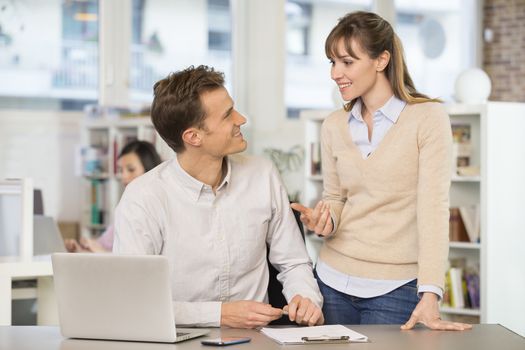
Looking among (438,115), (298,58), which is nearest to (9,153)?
(298,58)

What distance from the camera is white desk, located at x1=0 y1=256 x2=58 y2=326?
3360mm

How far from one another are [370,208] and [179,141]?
1.86 ft

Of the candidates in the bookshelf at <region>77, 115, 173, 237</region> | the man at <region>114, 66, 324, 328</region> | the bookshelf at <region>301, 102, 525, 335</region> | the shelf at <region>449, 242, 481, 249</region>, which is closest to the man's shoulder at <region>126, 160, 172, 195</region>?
the man at <region>114, 66, 324, 328</region>

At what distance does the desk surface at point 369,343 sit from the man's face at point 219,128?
1.76ft

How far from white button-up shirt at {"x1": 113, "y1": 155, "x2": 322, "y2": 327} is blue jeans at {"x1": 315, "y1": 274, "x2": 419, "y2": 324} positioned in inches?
2.2

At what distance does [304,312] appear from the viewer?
246 cm

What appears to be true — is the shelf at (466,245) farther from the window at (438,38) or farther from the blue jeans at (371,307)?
the window at (438,38)

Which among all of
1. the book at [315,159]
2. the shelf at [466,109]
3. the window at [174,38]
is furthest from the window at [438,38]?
the shelf at [466,109]

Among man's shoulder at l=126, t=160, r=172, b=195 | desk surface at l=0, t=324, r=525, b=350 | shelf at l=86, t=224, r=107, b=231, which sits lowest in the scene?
shelf at l=86, t=224, r=107, b=231

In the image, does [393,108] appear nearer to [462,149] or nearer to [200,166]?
[200,166]

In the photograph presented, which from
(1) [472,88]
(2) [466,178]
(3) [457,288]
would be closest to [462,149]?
(2) [466,178]

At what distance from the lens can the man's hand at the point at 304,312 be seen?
2.46 m

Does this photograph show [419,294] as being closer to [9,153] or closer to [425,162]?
[425,162]

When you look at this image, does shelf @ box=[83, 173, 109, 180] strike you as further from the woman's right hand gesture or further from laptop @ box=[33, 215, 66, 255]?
the woman's right hand gesture
